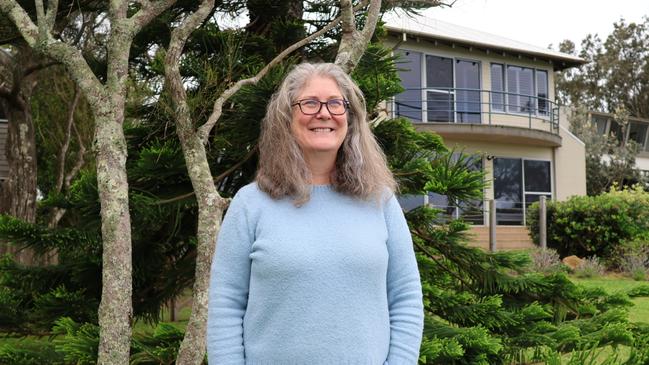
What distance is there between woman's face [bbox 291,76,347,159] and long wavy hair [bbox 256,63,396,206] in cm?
3

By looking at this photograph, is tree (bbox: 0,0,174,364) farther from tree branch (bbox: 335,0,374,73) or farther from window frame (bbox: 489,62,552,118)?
window frame (bbox: 489,62,552,118)

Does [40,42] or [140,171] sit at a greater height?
[40,42]

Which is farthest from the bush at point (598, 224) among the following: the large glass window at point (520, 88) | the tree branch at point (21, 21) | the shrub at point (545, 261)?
the tree branch at point (21, 21)

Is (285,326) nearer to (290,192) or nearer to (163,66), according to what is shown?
(290,192)

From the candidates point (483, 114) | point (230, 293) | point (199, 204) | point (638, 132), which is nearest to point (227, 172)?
point (199, 204)

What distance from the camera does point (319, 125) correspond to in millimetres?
2271

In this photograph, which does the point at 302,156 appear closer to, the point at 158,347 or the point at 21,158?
the point at 158,347

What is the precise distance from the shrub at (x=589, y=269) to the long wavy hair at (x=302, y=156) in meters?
10.8

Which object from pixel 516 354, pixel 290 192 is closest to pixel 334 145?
pixel 290 192

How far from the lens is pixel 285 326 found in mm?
2104

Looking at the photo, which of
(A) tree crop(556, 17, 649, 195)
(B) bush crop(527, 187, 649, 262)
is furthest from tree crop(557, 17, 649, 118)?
(B) bush crop(527, 187, 649, 262)

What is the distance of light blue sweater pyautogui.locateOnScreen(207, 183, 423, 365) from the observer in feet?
6.90

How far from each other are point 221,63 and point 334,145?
2.15m

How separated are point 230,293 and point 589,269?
11.4 meters
